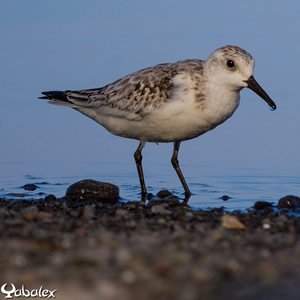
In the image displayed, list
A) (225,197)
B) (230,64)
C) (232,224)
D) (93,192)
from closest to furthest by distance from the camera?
(232,224) < (230,64) < (93,192) < (225,197)

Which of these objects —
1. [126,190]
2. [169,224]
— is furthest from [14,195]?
[169,224]

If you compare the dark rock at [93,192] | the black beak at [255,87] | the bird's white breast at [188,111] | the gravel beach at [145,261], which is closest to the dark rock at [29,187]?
the dark rock at [93,192]

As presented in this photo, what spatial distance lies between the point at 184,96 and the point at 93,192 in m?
1.76

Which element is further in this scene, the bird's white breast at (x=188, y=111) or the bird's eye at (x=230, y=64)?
the bird's eye at (x=230, y=64)

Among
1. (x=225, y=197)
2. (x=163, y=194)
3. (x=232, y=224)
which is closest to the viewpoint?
(x=232, y=224)

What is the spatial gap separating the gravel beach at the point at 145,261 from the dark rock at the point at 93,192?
4.05 metres

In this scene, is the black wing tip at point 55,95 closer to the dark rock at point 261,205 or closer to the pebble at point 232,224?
the dark rock at point 261,205

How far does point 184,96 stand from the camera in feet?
35.5

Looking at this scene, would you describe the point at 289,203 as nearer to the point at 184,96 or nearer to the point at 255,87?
the point at 255,87

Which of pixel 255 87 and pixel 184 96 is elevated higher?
pixel 255 87

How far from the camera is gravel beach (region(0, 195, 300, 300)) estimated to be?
4.80 metres

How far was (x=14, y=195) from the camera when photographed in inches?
475

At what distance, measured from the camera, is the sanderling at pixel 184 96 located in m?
10.8

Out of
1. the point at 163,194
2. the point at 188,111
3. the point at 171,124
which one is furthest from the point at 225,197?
the point at 188,111
